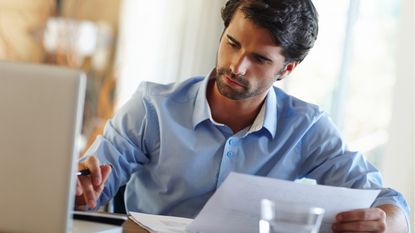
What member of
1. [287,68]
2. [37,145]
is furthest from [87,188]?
[287,68]

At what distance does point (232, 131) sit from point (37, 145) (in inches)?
33.8

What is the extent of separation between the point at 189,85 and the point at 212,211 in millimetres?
612

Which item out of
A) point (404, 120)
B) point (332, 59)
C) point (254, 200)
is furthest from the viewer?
point (332, 59)

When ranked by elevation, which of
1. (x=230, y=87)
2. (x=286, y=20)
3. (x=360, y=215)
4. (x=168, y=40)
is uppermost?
(x=286, y=20)

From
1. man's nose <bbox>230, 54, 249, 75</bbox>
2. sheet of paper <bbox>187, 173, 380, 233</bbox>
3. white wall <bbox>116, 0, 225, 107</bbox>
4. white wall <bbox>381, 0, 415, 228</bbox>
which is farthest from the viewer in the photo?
white wall <bbox>116, 0, 225, 107</bbox>

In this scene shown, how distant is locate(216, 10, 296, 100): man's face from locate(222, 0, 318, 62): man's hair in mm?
19

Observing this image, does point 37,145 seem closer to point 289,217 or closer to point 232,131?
point 289,217

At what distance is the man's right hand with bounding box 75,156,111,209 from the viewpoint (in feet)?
5.13

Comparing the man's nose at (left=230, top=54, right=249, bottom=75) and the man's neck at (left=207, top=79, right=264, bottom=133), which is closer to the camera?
the man's nose at (left=230, top=54, right=249, bottom=75)

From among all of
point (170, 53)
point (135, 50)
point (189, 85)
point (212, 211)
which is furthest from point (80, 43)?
point (212, 211)

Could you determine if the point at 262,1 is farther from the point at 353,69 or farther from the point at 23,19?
the point at 23,19

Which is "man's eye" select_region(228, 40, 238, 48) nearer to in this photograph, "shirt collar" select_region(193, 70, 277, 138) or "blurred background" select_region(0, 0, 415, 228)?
"shirt collar" select_region(193, 70, 277, 138)

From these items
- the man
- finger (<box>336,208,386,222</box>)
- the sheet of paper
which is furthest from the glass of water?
the man

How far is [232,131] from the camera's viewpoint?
1.93 metres
